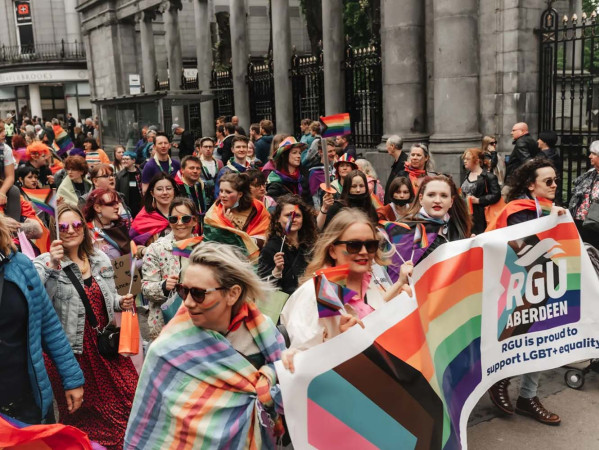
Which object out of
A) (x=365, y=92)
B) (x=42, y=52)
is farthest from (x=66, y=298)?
(x=42, y=52)

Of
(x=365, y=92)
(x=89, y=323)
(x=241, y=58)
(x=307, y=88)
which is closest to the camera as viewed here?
(x=89, y=323)

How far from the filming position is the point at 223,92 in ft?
76.2

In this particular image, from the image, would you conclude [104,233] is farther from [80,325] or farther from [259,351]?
[259,351]

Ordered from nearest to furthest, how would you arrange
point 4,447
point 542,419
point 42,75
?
point 4,447 → point 542,419 → point 42,75

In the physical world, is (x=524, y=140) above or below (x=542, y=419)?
above

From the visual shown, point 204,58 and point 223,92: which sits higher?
point 204,58

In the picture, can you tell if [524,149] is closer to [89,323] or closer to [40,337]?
[89,323]

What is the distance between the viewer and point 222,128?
15.5 m

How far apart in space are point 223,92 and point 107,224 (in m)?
17.7

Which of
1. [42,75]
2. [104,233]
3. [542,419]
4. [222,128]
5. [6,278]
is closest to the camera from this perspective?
[6,278]

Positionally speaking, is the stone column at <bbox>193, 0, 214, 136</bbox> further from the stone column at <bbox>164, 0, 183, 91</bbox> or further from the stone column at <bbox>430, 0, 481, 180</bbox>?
the stone column at <bbox>430, 0, 481, 180</bbox>

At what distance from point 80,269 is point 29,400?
0.99 meters

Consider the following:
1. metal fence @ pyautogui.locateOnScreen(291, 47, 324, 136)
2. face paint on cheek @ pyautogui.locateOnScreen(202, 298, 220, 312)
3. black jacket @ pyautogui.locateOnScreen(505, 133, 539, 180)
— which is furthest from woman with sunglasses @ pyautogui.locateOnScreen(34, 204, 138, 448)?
metal fence @ pyautogui.locateOnScreen(291, 47, 324, 136)

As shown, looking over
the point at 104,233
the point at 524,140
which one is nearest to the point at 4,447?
the point at 104,233
